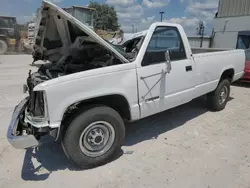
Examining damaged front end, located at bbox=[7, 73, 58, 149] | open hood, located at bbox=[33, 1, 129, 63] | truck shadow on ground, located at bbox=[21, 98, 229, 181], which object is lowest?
truck shadow on ground, located at bbox=[21, 98, 229, 181]

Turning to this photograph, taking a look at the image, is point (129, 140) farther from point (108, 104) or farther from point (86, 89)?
point (86, 89)

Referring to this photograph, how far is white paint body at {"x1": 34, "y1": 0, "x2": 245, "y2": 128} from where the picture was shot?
2.86m

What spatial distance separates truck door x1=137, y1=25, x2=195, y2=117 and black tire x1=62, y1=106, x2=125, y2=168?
21.7 inches

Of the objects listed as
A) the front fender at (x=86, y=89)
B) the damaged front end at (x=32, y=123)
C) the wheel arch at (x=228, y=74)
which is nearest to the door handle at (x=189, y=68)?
the front fender at (x=86, y=89)

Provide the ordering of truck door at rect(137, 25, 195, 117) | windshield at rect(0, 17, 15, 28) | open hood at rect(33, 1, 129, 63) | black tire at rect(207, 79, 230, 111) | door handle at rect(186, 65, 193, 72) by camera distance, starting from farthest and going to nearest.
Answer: windshield at rect(0, 17, 15, 28) → black tire at rect(207, 79, 230, 111) → door handle at rect(186, 65, 193, 72) → truck door at rect(137, 25, 195, 117) → open hood at rect(33, 1, 129, 63)

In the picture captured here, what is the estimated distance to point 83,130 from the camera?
10.2 ft

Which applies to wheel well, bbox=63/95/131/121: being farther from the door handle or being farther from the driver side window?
the door handle

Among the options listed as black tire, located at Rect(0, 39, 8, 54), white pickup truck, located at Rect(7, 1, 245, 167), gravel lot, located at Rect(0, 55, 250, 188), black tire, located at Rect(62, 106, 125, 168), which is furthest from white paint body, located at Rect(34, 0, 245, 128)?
black tire, located at Rect(0, 39, 8, 54)

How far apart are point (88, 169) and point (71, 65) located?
188 cm

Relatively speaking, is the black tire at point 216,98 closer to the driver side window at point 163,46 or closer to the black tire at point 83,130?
the driver side window at point 163,46

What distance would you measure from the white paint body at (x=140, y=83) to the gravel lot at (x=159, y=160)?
0.66m

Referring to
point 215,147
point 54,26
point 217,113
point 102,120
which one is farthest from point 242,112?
point 54,26

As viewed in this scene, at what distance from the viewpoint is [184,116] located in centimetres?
534

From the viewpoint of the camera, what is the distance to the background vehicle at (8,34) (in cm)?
1948
